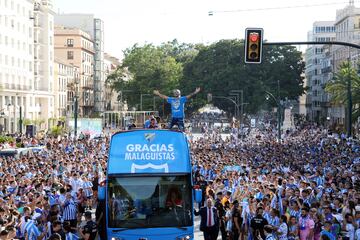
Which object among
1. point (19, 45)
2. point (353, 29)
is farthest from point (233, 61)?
point (19, 45)

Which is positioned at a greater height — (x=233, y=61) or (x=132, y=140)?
(x=233, y=61)

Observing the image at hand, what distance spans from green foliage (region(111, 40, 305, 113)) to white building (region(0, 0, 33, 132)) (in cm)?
1832

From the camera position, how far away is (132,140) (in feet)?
48.2

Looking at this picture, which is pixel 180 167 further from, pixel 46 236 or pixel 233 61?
pixel 233 61

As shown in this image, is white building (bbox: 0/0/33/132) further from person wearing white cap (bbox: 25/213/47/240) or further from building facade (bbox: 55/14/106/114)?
person wearing white cap (bbox: 25/213/47/240)

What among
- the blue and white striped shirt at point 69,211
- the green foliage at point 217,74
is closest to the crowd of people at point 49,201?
the blue and white striped shirt at point 69,211

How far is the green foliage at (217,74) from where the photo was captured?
86.8 metres

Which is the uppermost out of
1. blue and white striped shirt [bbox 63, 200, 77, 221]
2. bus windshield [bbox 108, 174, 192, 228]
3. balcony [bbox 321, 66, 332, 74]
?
balcony [bbox 321, 66, 332, 74]

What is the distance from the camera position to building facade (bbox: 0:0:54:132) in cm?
7319

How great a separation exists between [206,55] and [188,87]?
516cm

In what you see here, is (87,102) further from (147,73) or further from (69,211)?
(69,211)

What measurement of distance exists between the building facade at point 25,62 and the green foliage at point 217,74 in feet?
44.2

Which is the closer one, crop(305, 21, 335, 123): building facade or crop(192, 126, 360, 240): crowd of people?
crop(192, 126, 360, 240): crowd of people

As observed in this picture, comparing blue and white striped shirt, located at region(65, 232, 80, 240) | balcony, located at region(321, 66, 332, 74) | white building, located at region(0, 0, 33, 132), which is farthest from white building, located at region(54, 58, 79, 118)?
blue and white striped shirt, located at region(65, 232, 80, 240)
